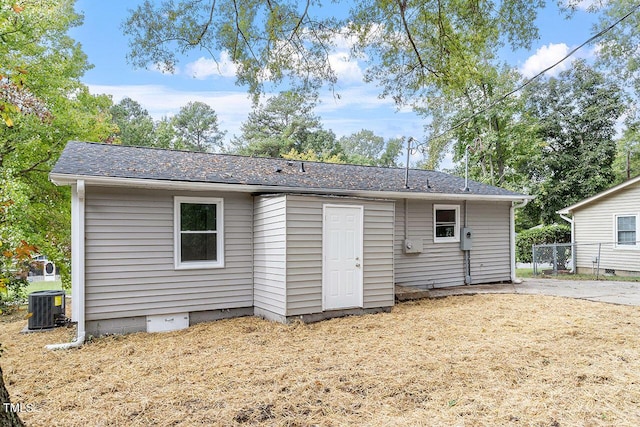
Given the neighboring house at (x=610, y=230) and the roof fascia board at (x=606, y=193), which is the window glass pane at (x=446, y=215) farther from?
the roof fascia board at (x=606, y=193)

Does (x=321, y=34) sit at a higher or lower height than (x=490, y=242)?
higher

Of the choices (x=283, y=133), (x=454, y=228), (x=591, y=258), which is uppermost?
(x=283, y=133)

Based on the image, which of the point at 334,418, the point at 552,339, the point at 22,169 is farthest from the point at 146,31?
the point at 22,169

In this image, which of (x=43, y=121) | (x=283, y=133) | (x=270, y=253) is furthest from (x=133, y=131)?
(x=270, y=253)

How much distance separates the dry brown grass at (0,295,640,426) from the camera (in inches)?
129

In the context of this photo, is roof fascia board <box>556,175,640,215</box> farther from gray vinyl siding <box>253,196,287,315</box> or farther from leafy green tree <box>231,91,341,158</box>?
leafy green tree <box>231,91,341,158</box>

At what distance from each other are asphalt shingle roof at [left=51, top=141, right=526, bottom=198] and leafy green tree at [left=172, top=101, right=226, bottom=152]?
24.2 m

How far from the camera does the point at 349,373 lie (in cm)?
421

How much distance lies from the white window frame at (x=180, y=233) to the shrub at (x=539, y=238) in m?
15.1

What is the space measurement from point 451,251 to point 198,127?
27.1 meters

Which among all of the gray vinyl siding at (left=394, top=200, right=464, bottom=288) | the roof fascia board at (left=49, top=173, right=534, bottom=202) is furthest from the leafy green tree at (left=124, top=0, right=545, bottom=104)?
the gray vinyl siding at (left=394, top=200, right=464, bottom=288)

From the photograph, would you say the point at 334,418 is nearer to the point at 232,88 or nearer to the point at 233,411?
the point at 233,411

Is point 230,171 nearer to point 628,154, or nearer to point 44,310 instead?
point 44,310

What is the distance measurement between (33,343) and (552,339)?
24.2ft
